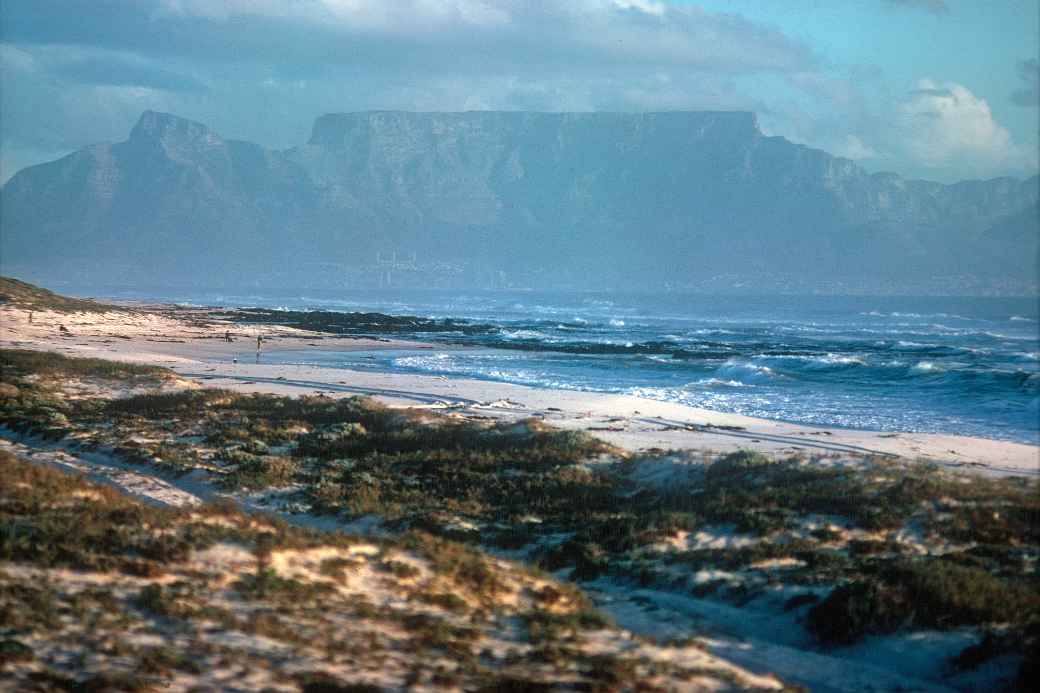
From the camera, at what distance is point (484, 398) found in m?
30.4

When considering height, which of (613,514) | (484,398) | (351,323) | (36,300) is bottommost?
(613,514)

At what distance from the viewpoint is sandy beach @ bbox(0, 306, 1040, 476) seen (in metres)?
21.4

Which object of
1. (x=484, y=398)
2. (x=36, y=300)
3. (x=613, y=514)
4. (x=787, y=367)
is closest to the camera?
(x=613, y=514)

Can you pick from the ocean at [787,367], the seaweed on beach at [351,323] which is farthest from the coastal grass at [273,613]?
the seaweed on beach at [351,323]

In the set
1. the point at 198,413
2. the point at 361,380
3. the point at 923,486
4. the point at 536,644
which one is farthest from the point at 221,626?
the point at 361,380

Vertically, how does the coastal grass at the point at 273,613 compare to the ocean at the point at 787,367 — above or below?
below

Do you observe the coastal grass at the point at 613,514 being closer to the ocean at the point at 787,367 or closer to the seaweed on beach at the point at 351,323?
the ocean at the point at 787,367

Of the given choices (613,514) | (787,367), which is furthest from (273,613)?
(787,367)

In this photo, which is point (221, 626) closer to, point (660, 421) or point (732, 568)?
point (732, 568)

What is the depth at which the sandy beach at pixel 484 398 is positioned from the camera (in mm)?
21359

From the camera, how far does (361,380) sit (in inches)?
1419

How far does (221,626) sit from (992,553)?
9.54m

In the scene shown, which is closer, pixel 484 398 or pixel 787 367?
pixel 484 398

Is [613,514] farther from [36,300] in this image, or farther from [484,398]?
[36,300]
